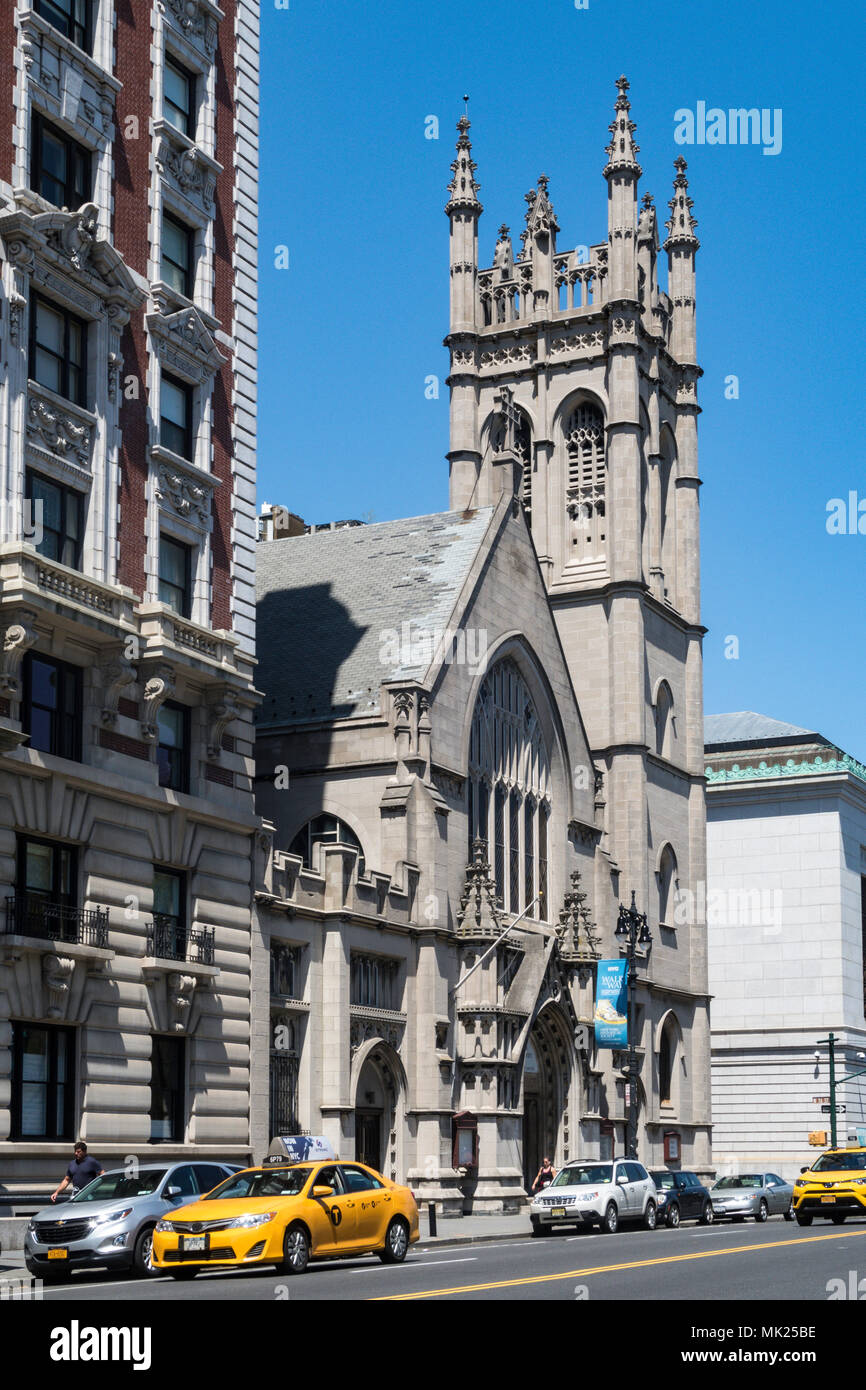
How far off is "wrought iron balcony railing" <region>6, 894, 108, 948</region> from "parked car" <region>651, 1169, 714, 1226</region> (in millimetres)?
14169

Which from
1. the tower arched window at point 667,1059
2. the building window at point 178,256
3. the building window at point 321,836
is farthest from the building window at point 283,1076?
the tower arched window at point 667,1059

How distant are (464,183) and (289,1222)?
55.0m

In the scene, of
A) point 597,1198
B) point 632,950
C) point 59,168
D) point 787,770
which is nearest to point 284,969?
point 597,1198

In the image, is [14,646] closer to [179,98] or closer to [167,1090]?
[167,1090]

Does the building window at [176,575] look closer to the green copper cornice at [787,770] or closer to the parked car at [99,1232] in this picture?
the parked car at [99,1232]

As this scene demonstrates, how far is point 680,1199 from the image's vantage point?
4031 centimetres

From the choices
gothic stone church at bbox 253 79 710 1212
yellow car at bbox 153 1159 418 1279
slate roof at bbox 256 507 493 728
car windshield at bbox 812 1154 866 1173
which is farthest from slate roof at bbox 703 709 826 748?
yellow car at bbox 153 1159 418 1279

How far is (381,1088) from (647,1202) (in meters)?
8.83

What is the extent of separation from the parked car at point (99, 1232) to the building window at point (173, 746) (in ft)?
35.1

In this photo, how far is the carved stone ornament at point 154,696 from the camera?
33.1 m

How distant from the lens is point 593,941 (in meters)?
53.5

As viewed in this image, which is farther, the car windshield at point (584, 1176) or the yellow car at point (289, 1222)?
the car windshield at point (584, 1176)

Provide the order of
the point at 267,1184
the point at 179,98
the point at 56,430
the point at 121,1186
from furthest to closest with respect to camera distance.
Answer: the point at 179,98
the point at 56,430
the point at 121,1186
the point at 267,1184
